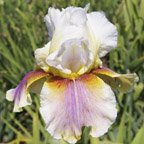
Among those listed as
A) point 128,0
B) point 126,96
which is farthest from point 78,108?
point 128,0

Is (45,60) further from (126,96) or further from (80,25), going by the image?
(126,96)

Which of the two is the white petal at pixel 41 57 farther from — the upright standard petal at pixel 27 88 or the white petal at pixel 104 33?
the white petal at pixel 104 33

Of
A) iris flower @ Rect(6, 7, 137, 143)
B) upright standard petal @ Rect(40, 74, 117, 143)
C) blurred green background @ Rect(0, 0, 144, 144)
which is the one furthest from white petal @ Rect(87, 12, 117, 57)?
blurred green background @ Rect(0, 0, 144, 144)

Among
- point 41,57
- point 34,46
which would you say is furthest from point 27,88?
point 34,46

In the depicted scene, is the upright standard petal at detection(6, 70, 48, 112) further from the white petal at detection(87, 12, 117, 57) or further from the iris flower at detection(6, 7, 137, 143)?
the white petal at detection(87, 12, 117, 57)

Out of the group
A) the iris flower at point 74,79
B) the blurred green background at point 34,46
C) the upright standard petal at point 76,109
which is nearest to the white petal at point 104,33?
the iris flower at point 74,79

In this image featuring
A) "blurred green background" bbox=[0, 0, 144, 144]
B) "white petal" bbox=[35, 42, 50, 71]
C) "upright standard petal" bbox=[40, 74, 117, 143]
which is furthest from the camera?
"blurred green background" bbox=[0, 0, 144, 144]

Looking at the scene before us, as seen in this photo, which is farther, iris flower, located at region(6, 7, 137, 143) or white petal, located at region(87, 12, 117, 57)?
white petal, located at region(87, 12, 117, 57)

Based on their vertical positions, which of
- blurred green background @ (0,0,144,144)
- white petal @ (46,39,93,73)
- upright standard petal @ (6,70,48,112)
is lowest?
blurred green background @ (0,0,144,144)
